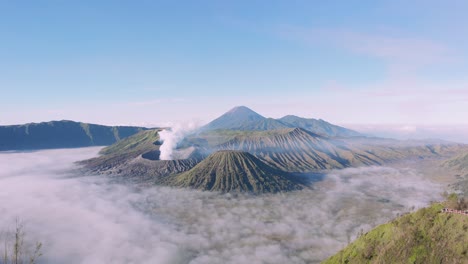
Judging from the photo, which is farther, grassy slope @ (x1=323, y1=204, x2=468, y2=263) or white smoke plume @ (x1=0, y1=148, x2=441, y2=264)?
white smoke plume @ (x1=0, y1=148, x2=441, y2=264)

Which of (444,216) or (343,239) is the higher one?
(444,216)

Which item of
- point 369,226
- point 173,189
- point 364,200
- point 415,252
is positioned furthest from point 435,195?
point 415,252

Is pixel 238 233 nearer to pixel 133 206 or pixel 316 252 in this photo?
pixel 316 252

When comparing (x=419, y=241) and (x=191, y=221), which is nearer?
(x=419, y=241)

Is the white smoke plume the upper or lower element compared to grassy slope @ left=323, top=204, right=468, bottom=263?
lower
